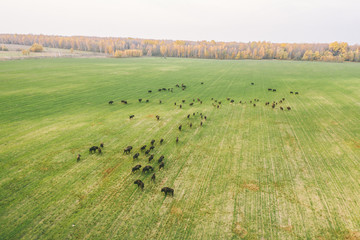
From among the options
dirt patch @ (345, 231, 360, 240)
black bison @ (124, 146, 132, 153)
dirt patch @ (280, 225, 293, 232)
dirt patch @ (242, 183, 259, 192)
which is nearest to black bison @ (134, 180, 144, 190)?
black bison @ (124, 146, 132, 153)

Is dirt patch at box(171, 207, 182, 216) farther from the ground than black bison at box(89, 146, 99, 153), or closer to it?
closer to it

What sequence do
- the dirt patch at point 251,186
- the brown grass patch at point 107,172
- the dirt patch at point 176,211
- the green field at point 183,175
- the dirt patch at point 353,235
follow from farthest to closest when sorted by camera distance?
the brown grass patch at point 107,172
the dirt patch at point 251,186
the dirt patch at point 176,211
the green field at point 183,175
the dirt patch at point 353,235

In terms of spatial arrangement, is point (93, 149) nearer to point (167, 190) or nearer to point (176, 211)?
point (167, 190)

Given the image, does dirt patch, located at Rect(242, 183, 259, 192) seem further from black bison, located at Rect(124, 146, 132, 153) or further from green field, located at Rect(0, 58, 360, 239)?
black bison, located at Rect(124, 146, 132, 153)

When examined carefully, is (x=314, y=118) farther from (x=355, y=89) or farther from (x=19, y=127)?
(x=19, y=127)

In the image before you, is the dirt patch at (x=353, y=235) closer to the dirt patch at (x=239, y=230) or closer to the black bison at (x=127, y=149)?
the dirt patch at (x=239, y=230)

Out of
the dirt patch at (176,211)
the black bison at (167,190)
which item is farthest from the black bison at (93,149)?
the dirt patch at (176,211)
